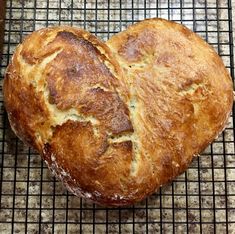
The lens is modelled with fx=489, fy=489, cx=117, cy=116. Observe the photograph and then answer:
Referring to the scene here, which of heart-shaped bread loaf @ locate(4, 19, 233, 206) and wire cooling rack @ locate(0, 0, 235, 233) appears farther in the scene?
wire cooling rack @ locate(0, 0, 235, 233)

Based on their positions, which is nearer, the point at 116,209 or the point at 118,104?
the point at 118,104

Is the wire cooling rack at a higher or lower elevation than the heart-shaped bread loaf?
lower

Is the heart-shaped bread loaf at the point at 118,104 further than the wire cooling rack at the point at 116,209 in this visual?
No

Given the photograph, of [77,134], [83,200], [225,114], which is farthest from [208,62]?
[83,200]

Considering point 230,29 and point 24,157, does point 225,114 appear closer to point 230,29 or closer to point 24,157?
point 230,29

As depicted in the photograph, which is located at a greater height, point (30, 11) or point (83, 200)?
point (30, 11)

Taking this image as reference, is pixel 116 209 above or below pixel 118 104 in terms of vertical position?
below

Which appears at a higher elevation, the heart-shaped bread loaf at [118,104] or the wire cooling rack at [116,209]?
the heart-shaped bread loaf at [118,104]

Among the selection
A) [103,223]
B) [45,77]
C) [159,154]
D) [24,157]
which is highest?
[45,77]
